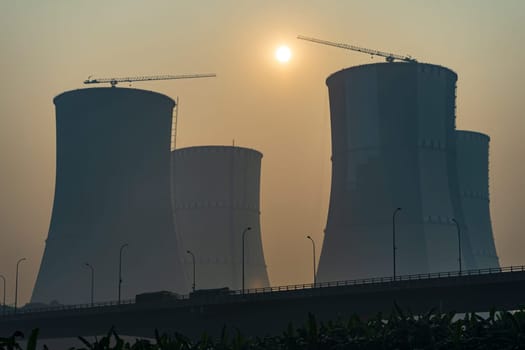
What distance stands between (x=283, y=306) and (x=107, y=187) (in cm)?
2457

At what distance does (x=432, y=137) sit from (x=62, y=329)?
32.3 metres

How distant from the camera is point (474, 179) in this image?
3809 inches

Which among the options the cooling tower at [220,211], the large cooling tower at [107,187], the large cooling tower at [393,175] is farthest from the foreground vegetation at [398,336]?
the cooling tower at [220,211]

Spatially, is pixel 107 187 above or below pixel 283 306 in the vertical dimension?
above

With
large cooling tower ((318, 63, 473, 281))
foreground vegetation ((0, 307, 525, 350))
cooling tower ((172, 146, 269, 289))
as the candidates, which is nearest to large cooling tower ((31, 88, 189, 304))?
cooling tower ((172, 146, 269, 289))

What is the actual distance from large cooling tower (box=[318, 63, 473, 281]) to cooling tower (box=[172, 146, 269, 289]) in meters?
23.1

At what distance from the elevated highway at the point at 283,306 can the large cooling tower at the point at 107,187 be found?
6794 millimetres

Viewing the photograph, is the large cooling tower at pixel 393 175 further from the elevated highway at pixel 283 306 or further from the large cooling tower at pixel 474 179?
the large cooling tower at pixel 474 179

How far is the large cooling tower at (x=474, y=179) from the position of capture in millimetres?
94000

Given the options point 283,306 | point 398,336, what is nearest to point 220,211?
point 283,306

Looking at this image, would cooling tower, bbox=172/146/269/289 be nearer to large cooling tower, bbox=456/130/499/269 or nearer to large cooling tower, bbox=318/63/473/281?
large cooling tower, bbox=456/130/499/269

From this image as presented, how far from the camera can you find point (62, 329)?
7375cm

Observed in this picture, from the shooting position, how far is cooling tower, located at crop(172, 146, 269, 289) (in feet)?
323

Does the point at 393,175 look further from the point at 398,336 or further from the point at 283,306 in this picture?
the point at 398,336
